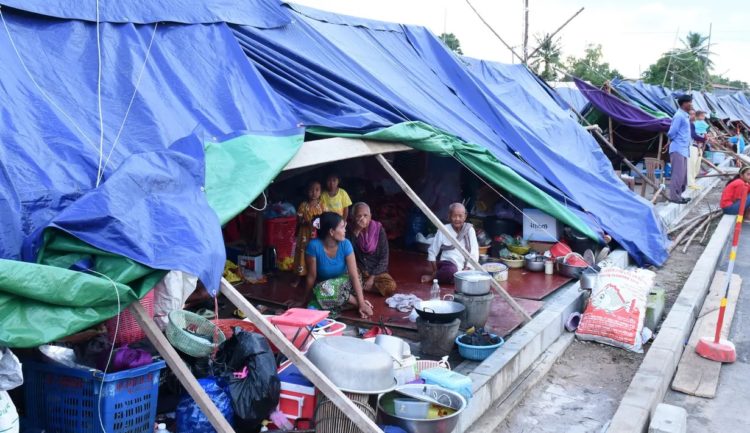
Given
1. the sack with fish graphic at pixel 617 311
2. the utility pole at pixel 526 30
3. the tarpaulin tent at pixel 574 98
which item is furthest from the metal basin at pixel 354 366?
the tarpaulin tent at pixel 574 98

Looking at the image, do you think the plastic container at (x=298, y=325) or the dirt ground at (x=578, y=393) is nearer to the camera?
the plastic container at (x=298, y=325)

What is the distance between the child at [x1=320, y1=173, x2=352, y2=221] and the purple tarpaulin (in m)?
10.2

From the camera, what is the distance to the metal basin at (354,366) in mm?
3799

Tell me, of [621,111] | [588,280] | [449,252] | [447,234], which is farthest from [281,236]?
[621,111]

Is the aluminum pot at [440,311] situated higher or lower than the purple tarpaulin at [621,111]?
lower

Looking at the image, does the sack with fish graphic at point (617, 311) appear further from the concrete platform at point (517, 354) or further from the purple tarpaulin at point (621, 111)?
the purple tarpaulin at point (621, 111)

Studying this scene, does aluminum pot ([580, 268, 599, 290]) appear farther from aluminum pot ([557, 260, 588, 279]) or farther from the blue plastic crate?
the blue plastic crate

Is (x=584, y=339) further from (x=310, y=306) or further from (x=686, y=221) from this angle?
(x=686, y=221)

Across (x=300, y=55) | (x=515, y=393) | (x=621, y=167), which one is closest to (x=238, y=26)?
(x=300, y=55)

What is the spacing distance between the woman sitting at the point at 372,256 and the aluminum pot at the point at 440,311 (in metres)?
1.47

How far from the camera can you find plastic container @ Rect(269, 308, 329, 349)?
4.42 metres

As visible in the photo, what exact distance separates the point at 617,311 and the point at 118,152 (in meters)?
4.59

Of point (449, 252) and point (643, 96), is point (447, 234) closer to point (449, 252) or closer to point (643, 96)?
point (449, 252)

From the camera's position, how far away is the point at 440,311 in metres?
5.43
